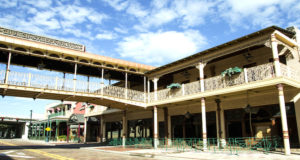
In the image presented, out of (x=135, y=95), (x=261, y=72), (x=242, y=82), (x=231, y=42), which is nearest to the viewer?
(x=261, y=72)

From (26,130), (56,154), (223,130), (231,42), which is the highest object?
(231,42)

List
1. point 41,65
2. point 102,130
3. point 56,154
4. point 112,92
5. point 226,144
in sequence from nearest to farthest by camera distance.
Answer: point 56,154 → point 226,144 → point 41,65 → point 112,92 → point 102,130

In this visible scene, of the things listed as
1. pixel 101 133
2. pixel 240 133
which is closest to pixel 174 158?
pixel 240 133

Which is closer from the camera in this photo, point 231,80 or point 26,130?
point 231,80

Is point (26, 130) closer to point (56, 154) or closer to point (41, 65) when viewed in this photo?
point (41, 65)

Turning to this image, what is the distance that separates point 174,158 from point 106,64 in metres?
9.13

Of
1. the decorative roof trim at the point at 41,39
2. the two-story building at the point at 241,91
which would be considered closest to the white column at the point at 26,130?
the two-story building at the point at 241,91

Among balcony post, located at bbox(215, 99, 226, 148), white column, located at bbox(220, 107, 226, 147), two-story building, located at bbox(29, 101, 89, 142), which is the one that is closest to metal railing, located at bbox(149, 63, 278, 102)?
balcony post, located at bbox(215, 99, 226, 148)

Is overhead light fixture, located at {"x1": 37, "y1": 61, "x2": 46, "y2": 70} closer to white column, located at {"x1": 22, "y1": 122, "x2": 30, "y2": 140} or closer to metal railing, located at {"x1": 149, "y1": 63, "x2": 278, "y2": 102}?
metal railing, located at {"x1": 149, "y1": 63, "x2": 278, "y2": 102}

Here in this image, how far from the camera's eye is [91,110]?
102ft

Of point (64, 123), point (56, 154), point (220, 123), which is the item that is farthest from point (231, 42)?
point (64, 123)

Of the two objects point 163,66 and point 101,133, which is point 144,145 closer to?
point 163,66

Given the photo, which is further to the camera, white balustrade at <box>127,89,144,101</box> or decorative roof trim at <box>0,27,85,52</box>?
white balustrade at <box>127,89,144,101</box>

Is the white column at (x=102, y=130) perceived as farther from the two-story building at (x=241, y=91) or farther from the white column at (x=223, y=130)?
the white column at (x=223, y=130)
